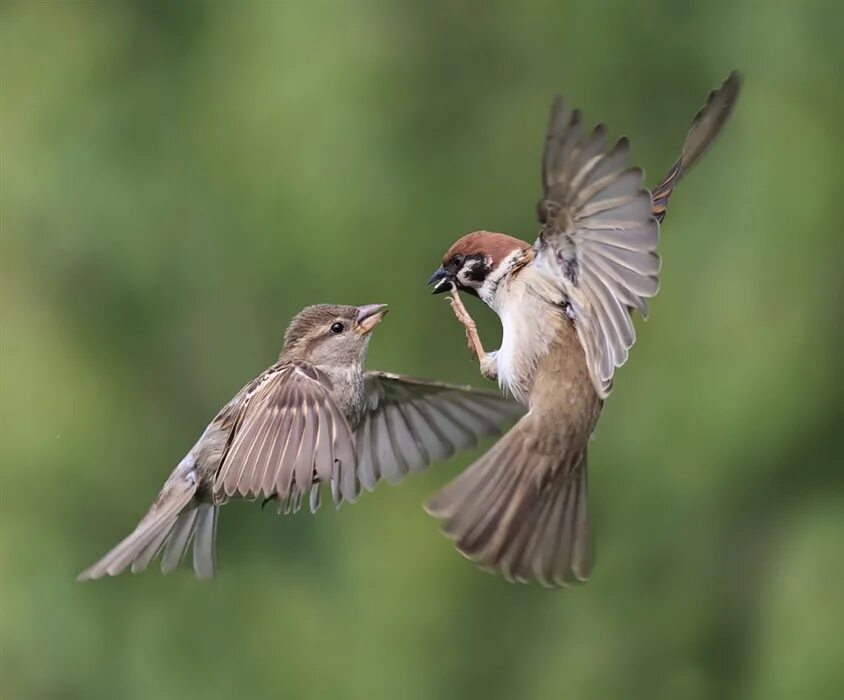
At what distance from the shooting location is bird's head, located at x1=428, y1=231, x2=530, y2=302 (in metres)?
4.52

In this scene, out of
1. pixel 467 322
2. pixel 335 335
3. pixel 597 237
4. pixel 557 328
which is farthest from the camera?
pixel 335 335

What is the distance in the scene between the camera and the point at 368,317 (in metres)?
4.75

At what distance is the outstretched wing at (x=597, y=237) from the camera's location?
387 centimetres

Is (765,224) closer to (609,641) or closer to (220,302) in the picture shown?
(609,641)

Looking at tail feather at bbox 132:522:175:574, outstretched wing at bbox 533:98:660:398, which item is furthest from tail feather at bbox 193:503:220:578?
outstretched wing at bbox 533:98:660:398

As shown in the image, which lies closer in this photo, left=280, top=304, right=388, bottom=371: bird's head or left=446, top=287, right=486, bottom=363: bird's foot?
left=446, top=287, right=486, bottom=363: bird's foot

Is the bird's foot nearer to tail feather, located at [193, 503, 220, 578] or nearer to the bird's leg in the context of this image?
the bird's leg

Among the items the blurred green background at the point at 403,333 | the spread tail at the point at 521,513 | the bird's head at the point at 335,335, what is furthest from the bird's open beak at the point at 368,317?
the blurred green background at the point at 403,333

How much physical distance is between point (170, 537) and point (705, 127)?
2.15 metres

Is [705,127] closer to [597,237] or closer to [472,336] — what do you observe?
[597,237]

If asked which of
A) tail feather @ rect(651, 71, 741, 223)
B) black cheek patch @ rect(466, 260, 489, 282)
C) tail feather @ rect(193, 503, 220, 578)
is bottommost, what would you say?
tail feather @ rect(193, 503, 220, 578)

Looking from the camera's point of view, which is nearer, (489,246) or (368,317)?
(489,246)

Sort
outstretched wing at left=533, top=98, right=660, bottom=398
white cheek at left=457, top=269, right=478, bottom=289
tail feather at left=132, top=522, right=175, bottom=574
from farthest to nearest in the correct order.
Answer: white cheek at left=457, top=269, right=478, bottom=289 → tail feather at left=132, top=522, right=175, bottom=574 → outstretched wing at left=533, top=98, right=660, bottom=398

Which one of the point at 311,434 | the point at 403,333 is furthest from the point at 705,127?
the point at 403,333
